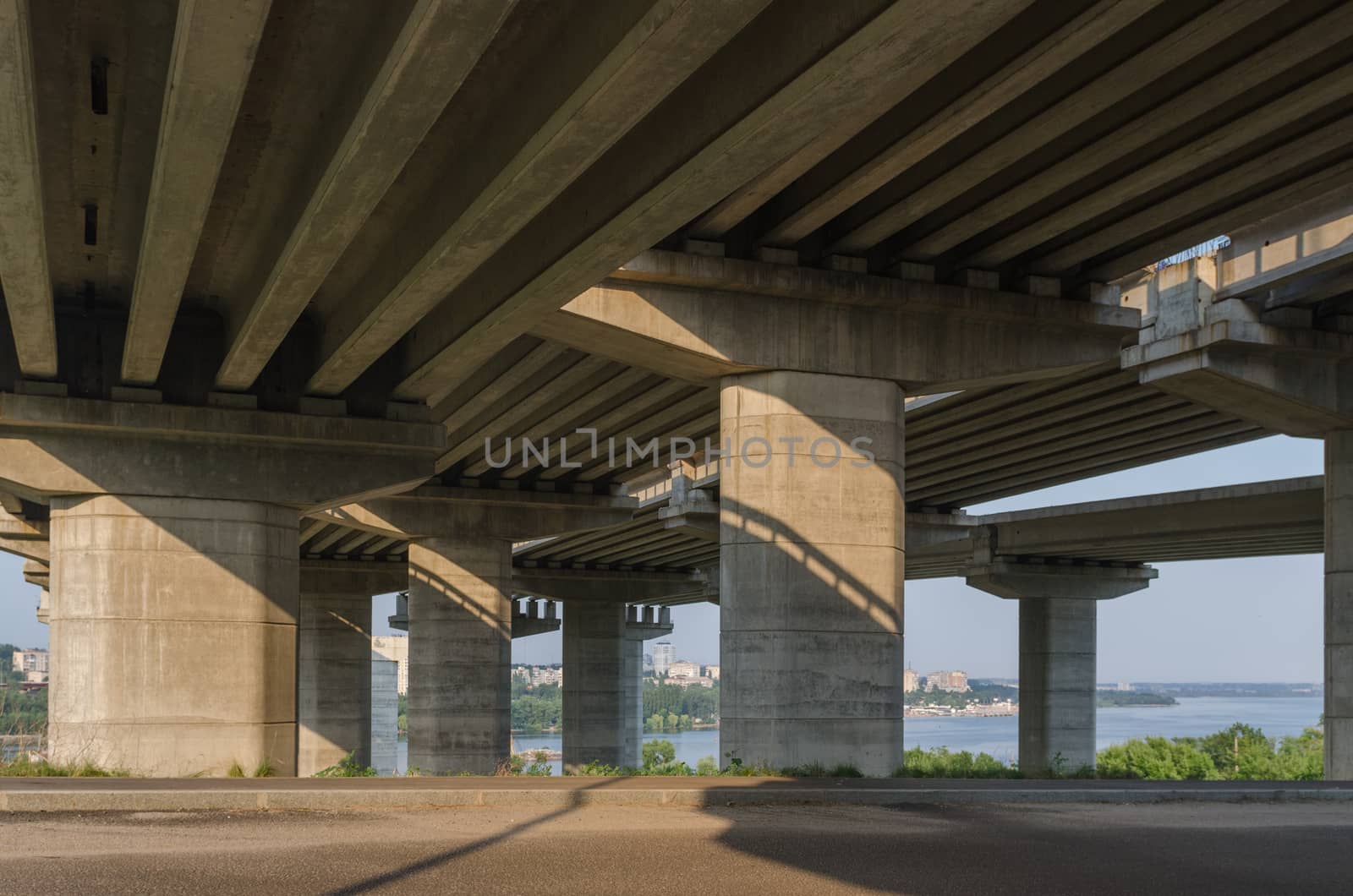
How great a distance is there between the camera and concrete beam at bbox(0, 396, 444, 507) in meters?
20.0

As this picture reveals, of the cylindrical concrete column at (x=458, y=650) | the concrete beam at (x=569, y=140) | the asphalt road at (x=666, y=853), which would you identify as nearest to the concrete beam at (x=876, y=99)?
the concrete beam at (x=569, y=140)

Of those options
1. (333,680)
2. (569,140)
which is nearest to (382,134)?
(569,140)

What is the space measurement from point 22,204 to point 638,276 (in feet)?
25.5

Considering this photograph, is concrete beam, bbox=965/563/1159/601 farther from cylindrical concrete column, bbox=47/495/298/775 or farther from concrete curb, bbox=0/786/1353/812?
concrete curb, bbox=0/786/1353/812

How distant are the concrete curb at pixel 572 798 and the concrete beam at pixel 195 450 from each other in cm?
926

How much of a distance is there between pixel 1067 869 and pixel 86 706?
14.9 m

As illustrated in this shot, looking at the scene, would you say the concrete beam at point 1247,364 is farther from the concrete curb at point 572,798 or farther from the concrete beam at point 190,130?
the concrete beam at point 190,130

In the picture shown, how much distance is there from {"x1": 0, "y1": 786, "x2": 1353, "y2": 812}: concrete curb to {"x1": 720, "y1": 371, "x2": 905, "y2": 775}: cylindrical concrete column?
13.2 feet

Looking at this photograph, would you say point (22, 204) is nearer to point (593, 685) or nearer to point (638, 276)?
point (638, 276)

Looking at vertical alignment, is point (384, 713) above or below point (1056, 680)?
below

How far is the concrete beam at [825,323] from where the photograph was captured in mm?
18234

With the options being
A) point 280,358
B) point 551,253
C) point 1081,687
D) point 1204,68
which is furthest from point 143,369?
point 1081,687

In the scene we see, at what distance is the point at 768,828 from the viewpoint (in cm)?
Result: 1117

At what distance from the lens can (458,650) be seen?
36594 mm
